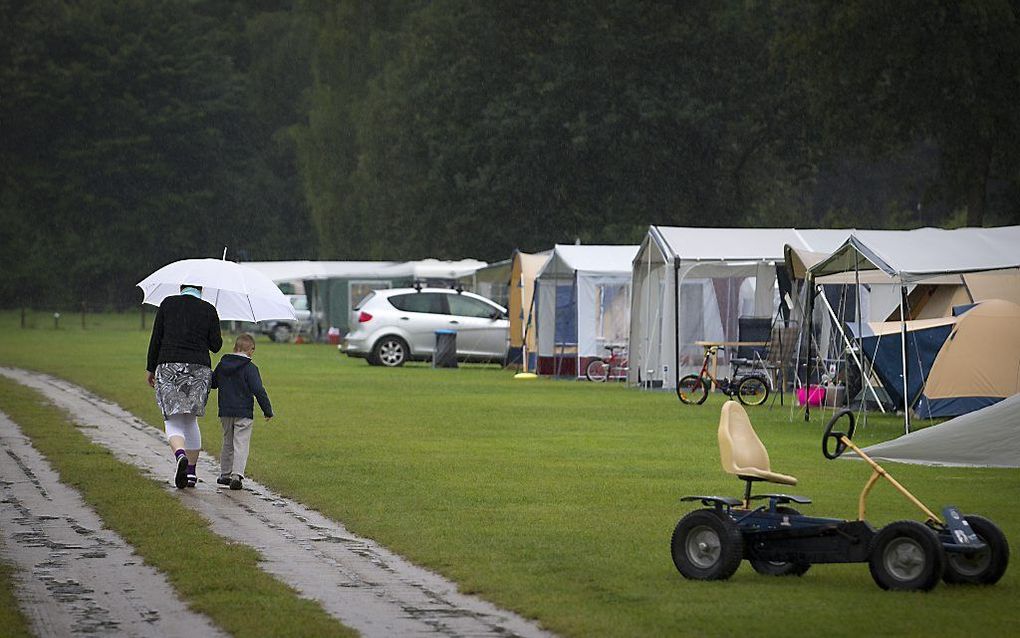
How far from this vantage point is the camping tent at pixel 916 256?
792 inches

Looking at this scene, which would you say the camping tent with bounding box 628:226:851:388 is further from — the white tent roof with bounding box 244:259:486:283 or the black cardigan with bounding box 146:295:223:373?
the white tent roof with bounding box 244:259:486:283

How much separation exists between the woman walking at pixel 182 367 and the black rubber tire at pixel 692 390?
13238 millimetres

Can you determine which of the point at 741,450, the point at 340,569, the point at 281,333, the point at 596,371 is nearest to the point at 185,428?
the point at 340,569

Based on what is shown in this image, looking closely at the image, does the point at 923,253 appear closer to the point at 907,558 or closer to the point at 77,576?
the point at 907,558

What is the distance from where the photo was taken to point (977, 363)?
21.6m

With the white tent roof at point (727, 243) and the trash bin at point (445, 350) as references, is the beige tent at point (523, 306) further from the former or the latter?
the white tent roof at point (727, 243)

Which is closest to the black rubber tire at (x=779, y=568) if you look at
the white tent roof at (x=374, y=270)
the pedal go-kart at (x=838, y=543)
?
the pedal go-kart at (x=838, y=543)

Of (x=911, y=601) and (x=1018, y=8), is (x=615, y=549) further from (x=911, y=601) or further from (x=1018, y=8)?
(x=1018, y=8)

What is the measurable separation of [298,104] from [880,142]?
154 ft

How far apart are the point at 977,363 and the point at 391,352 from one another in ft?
62.2

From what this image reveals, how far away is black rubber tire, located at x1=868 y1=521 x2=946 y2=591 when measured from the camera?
8961 mm

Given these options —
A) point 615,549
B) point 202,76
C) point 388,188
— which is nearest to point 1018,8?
point 388,188

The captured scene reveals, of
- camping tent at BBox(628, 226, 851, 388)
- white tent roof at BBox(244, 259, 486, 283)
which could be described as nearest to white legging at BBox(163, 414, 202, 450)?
camping tent at BBox(628, 226, 851, 388)

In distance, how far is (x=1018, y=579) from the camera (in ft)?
31.6
